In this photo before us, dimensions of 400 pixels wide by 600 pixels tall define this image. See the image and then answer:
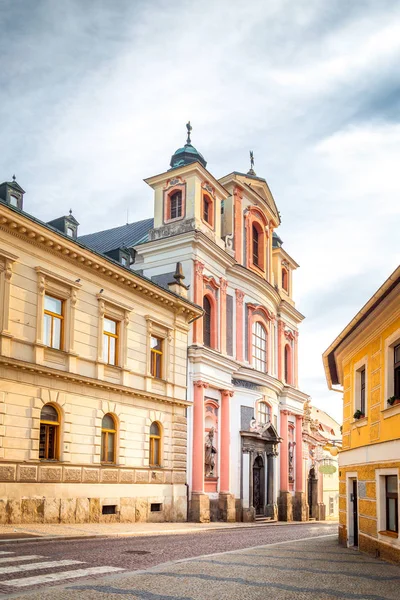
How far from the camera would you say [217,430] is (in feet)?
120

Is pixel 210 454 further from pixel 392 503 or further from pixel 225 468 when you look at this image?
Result: pixel 392 503

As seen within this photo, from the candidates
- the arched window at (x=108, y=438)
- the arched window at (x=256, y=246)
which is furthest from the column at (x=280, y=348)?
the arched window at (x=108, y=438)

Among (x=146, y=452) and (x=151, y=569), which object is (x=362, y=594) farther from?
(x=146, y=452)

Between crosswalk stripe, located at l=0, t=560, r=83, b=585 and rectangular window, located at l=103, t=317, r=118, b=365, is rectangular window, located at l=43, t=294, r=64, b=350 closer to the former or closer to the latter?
rectangular window, located at l=103, t=317, r=118, b=365

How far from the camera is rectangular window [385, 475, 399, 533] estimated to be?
549 inches

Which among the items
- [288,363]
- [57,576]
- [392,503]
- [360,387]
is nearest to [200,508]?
[360,387]

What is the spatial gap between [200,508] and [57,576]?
74.5 feet

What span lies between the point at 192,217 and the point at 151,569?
84.3 feet

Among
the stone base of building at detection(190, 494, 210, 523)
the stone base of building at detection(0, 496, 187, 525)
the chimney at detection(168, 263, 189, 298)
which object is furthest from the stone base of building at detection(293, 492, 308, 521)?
the chimney at detection(168, 263, 189, 298)

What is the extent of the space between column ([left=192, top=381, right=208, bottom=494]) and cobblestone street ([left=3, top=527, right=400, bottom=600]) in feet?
61.2

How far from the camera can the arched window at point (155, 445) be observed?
29.2 m

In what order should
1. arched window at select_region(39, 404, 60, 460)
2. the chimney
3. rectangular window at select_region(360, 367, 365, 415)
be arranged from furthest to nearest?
1. the chimney
2. arched window at select_region(39, 404, 60, 460)
3. rectangular window at select_region(360, 367, 365, 415)

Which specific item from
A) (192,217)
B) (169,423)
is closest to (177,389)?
(169,423)

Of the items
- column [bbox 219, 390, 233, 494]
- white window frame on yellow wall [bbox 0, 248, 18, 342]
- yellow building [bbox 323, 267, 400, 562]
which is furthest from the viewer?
column [bbox 219, 390, 233, 494]
